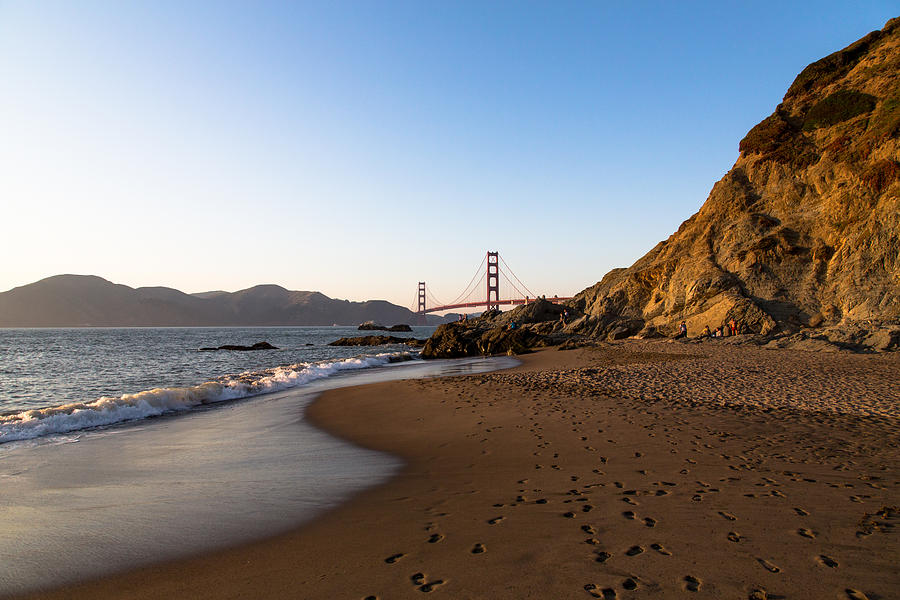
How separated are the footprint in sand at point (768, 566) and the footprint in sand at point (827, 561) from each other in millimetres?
347

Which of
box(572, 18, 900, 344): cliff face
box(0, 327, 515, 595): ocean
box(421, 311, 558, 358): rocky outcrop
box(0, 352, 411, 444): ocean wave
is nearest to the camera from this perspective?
box(0, 327, 515, 595): ocean

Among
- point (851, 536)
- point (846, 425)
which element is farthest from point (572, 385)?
point (851, 536)

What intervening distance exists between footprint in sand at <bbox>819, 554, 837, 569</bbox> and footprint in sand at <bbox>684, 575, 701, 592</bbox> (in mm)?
946

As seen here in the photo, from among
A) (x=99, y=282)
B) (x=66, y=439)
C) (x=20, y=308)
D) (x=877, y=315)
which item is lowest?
(x=66, y=439)

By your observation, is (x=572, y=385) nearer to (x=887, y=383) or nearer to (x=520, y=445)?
(x=520, y=445)

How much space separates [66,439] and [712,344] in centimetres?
2437

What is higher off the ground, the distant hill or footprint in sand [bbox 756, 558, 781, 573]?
the distant hill

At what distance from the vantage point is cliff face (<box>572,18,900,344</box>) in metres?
22.1

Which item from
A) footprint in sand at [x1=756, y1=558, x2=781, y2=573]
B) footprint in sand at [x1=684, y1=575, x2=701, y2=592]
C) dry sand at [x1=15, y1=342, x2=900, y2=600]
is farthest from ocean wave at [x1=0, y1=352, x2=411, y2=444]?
footprint in sand at [x1=756, y1=558, x2=781, y2=573]

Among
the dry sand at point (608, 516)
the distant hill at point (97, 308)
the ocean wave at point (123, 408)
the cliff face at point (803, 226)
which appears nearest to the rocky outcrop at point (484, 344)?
the cliff face at point (803, 226)

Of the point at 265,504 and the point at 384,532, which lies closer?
the point at 384,532

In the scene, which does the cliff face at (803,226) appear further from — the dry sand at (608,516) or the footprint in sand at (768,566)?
the footprint in sand at (768,566)

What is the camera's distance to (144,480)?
5.69 m

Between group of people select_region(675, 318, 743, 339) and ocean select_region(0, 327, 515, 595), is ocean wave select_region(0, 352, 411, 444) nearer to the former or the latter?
ocean select_region(0, 327, 515, 595)
